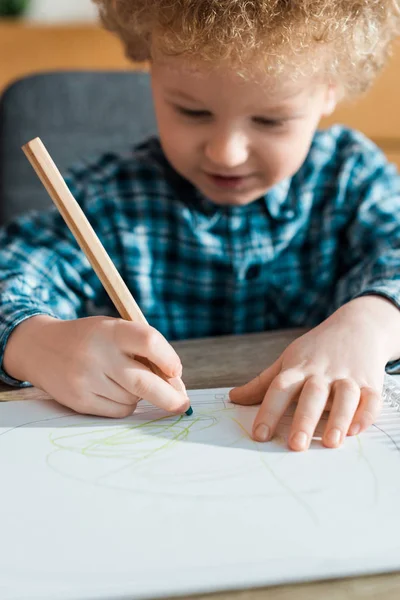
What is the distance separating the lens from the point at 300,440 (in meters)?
0.36

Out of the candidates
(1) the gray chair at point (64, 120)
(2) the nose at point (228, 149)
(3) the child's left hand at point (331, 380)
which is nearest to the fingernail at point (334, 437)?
(3) the child's left hand at point (331, 380)

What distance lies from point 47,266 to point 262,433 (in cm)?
33

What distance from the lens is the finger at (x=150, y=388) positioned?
1.31ft

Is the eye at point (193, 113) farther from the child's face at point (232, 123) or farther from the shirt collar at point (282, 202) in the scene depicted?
the shirt collar at point (282, 202)

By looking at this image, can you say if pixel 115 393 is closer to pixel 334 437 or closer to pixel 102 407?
pixel 102 407

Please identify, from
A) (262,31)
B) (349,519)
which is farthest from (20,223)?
(349,519)

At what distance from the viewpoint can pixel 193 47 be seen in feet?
1.58

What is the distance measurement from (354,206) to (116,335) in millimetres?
373

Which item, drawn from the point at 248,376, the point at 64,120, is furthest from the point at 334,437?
the point at 64,120

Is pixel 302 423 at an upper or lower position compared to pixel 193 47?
lower

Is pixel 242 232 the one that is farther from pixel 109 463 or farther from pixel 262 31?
pixel 109 463

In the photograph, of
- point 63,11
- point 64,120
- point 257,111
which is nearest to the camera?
point 257,111

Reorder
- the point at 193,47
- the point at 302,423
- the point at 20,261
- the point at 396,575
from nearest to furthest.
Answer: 1. the point at 396,575
2. the point at 302,423
3. the point at 193,47
4. the point at 20,261

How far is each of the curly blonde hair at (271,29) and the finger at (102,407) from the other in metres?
0.25
